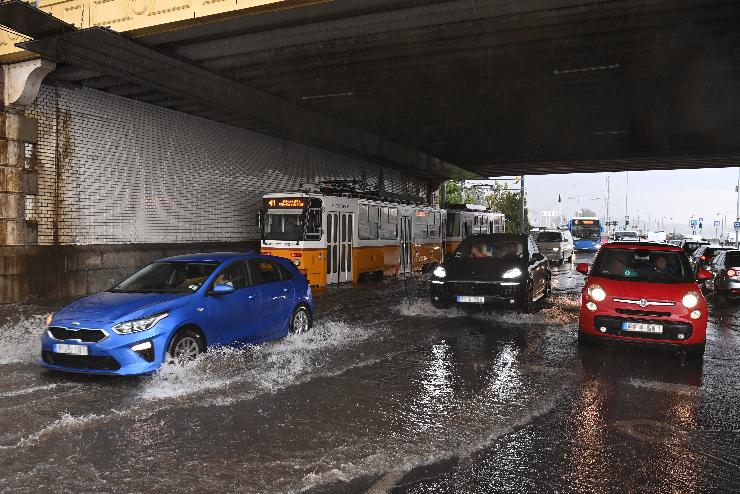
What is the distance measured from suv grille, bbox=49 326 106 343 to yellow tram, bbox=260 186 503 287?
34.9 ft

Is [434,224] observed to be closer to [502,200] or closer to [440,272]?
[440,272]

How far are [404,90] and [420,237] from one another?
26.8ft

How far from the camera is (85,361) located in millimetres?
6797

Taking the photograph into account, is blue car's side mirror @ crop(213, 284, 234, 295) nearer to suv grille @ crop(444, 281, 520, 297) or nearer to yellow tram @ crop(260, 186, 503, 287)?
suv grille @ crop(444, 281, 520, 297)

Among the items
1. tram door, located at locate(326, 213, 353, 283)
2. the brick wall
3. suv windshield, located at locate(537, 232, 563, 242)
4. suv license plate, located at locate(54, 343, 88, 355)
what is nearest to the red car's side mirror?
suv license plate, located at locate(54, 343, 88, 355)

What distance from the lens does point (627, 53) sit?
577 inches

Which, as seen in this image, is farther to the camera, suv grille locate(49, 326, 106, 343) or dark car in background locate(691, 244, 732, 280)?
dark car in background locate(691, 244, 732, 280)

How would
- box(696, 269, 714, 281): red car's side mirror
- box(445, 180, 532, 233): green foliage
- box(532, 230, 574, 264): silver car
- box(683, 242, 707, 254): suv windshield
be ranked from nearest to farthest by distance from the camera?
box(696, 269, 714, 281): red car's side mirror, box(683, 242, 707, 254): suv windshield, box(532, 230, 574, 264): silver car, box(445, 180, 532, 233): green foliage

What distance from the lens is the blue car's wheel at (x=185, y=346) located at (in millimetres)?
7070

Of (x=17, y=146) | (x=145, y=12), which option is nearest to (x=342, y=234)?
(x=145, y=12)

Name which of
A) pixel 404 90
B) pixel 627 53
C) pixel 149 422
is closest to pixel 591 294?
pixel 149 422

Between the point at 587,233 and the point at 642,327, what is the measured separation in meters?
46.5

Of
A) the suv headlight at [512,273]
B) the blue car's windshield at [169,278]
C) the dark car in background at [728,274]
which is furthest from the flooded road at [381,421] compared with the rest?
the dark car in background at [728,274]

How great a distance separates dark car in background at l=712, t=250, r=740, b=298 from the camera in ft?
54.7
